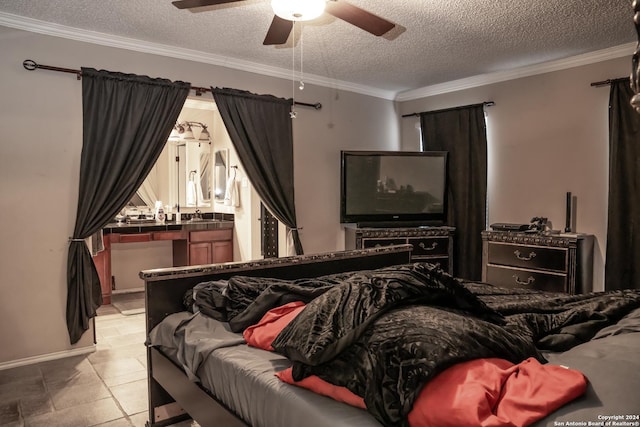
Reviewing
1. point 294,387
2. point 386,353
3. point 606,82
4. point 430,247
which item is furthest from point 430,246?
point 386,353

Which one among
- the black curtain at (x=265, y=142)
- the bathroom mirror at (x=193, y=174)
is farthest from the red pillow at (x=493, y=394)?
the bathroom mirror at (x=193, y=174)

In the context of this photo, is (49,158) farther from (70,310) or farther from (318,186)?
(318,186)

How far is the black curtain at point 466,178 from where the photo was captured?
15.3ft

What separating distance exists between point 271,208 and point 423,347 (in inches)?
128

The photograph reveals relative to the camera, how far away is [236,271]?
2490 mm

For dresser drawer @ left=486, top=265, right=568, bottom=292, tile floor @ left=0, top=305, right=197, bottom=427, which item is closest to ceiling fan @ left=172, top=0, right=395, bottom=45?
tile floor @ left=0, top=305, right=197, bottom=427

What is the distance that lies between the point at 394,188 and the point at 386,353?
3730mm

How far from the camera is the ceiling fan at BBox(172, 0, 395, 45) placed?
2109 mm

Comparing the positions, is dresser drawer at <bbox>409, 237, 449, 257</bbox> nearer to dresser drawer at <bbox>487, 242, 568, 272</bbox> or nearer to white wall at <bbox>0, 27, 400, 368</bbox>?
dresser drawer at <bbox>487, 242, 568, 272</bbox>

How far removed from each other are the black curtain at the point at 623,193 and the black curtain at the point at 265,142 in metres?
2.81

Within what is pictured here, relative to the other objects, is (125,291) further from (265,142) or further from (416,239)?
(416,239)

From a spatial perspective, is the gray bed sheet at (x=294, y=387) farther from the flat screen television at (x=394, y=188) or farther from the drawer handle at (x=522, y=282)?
the flat screen television at (x=394, y=188)

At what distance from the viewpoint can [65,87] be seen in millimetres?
3316

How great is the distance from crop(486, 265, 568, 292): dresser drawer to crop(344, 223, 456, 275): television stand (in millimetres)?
678
